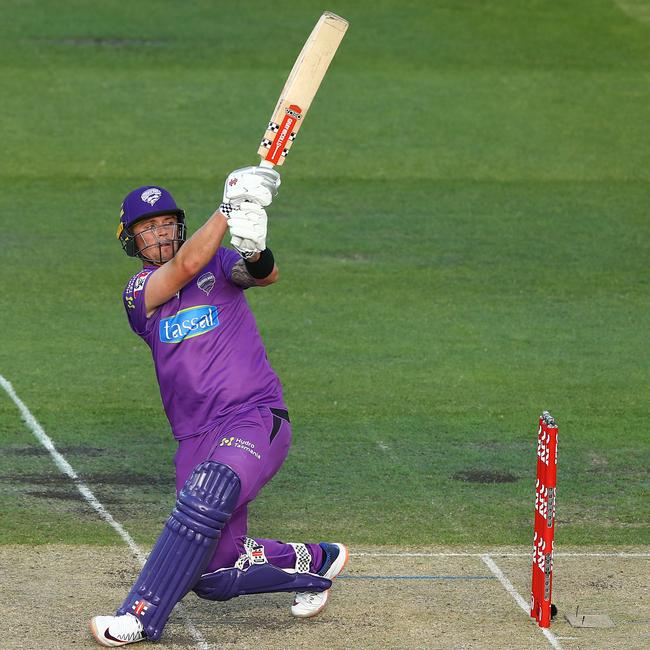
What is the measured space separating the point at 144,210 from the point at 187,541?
1632 mm

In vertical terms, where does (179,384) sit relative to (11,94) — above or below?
above

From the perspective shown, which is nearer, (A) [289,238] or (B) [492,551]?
(B) [492,551]

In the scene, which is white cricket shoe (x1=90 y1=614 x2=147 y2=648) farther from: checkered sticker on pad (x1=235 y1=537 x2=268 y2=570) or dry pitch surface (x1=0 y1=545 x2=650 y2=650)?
checkered sticker on pad (x1=235 y1=537 x2=268 y2=570)

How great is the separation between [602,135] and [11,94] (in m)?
8.79

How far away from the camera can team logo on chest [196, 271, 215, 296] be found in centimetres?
694

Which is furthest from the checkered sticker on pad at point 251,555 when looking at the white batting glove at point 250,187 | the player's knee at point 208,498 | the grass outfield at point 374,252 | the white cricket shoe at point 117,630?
the white batting glove at point 250,187

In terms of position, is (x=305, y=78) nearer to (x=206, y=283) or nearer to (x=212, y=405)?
(x=206, y=283)

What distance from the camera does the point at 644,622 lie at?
716cm

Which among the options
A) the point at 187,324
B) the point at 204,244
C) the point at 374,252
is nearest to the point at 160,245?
the point at 187,324

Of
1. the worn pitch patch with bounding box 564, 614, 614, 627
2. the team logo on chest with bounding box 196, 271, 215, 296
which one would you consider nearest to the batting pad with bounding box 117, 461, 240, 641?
the team logo on chest with bounding box 196, 271, 215, 296

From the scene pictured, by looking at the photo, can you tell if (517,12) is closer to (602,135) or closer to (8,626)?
(602,135)

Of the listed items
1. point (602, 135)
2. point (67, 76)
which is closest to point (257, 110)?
point (67, 76)

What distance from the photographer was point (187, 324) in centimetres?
690

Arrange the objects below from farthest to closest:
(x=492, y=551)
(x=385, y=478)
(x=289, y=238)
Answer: (x=289, y=238) → (x=385, y=478) → (x=492, y=551)
